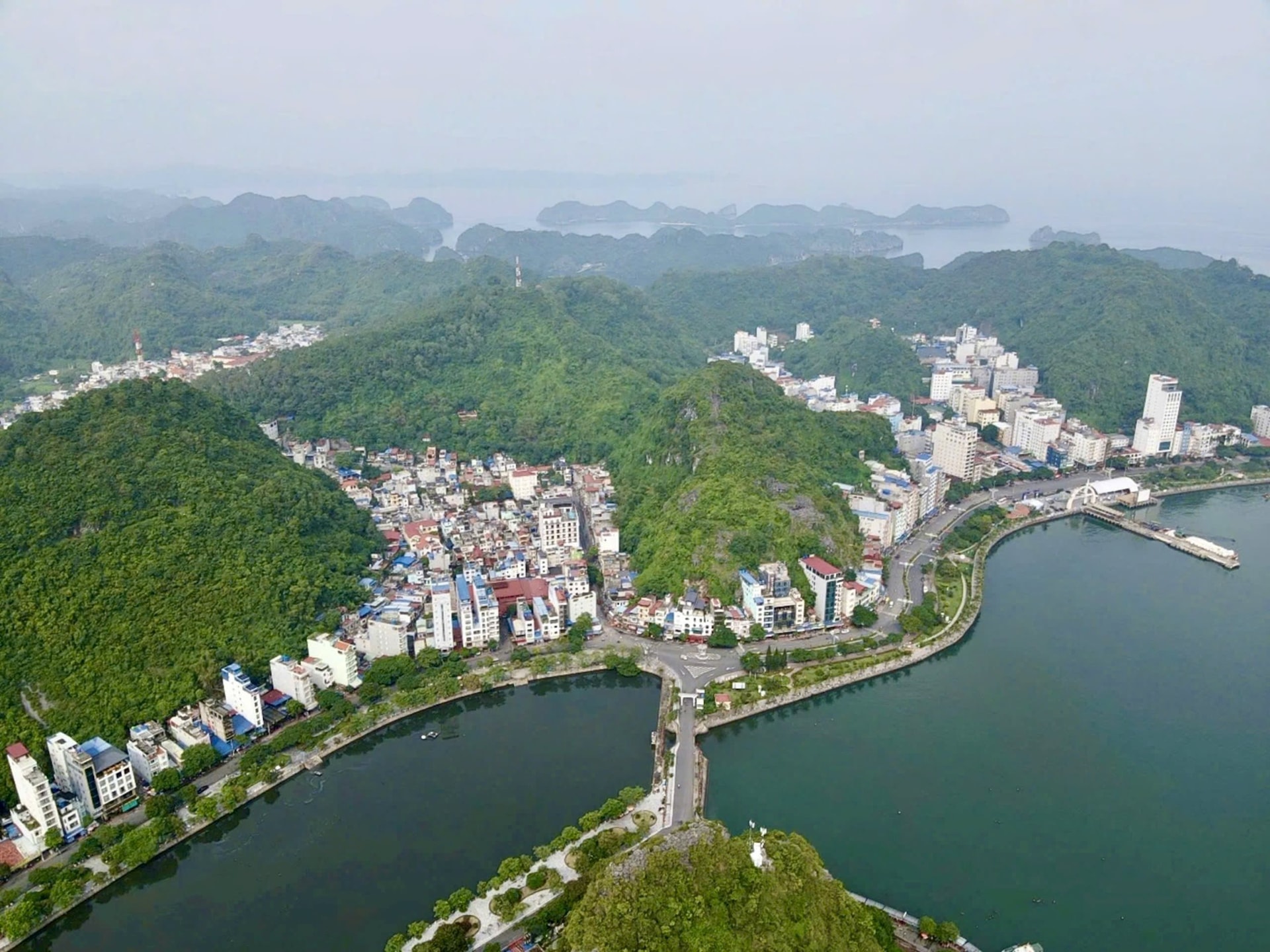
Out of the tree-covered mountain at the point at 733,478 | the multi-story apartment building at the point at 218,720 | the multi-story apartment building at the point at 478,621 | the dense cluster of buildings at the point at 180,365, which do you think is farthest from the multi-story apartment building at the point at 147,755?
the dense cluster of buildings at the point at 180,365

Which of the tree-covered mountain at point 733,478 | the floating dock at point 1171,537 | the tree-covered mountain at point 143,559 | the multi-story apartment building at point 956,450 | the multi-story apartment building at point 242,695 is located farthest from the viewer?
the multi-story apartment building at point 956,450

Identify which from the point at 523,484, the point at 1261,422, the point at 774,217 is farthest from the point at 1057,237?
the point at 523,484

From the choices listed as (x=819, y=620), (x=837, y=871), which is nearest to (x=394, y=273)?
(x=819, y=620)

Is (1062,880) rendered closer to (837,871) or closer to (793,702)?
(837,871)

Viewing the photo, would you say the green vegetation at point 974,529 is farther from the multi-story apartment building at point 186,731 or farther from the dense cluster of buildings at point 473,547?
the multi-story apartment building at point 186,731

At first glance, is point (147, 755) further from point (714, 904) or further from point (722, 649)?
point (722, 649)
